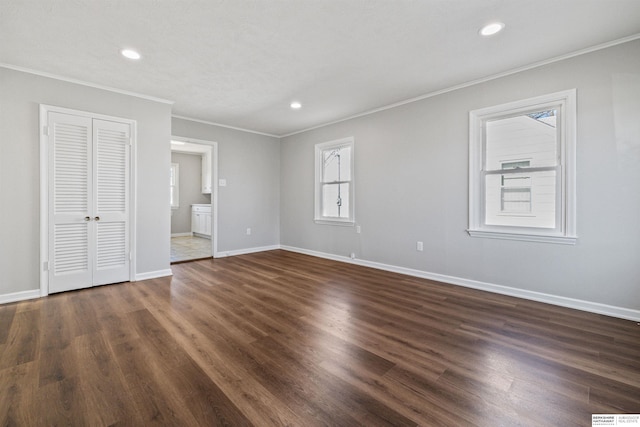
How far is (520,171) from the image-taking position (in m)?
3.22

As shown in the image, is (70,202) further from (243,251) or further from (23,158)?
(243,251)

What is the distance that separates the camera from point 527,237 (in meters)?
3.12

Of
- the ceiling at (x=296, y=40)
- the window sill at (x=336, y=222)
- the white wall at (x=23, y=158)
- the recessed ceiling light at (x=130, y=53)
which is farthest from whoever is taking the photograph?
the window sill at (x=336, y=222)

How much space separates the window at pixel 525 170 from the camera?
289 centimetres

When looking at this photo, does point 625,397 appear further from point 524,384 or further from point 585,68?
point 585,68

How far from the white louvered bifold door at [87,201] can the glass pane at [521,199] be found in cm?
481

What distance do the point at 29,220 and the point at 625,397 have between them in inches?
212

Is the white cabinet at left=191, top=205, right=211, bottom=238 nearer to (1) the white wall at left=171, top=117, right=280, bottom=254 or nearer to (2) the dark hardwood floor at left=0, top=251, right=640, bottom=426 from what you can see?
(1) the white wall at left=171, top=117, right=280, bottom=254

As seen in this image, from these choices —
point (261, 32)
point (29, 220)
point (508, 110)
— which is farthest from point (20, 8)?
point (508, 110)

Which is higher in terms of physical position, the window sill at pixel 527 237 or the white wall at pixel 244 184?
the white wall at pixel 244 184

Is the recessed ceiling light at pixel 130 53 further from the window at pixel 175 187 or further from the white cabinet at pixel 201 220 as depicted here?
the window at pixel 175 187

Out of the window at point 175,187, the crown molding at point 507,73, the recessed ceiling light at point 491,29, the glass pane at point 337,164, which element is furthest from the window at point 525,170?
the window at point 175,187

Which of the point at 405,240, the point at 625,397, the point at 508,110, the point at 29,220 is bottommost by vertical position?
the point at 625,397

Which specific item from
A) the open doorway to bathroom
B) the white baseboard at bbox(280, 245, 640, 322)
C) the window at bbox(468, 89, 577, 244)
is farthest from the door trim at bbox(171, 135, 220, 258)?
the window at bbox(468, 89, 577, 244)
